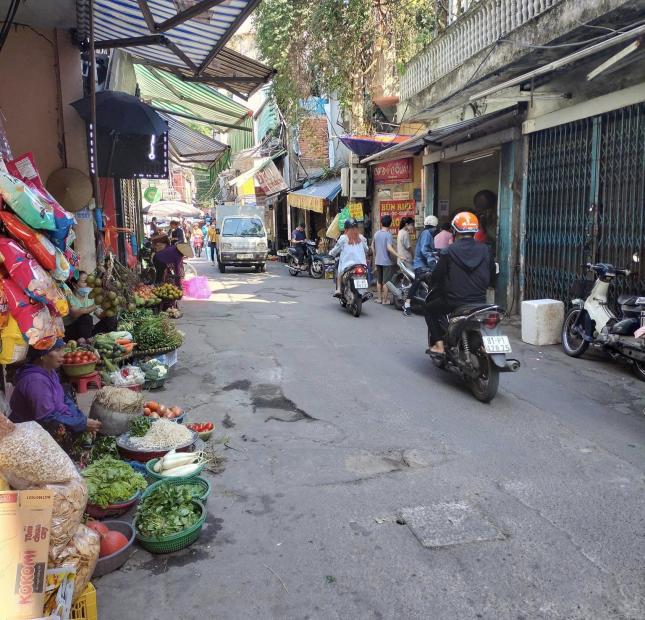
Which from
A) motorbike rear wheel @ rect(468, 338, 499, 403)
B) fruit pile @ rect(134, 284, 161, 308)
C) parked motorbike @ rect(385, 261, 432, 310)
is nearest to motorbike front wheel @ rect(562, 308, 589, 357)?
motorbike rear wheel @ rect(468, 338, 499, 403)

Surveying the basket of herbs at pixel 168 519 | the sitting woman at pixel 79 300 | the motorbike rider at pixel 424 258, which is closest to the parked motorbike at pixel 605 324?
the motorbike rider at pixel 424 258

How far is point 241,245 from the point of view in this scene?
20828 millimetres

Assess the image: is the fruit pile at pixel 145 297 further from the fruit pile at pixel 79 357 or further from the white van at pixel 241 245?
the white van at pixel 241 245

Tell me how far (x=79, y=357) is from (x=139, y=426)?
146cm

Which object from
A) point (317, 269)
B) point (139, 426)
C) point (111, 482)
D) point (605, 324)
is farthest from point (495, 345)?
point (317, 269)

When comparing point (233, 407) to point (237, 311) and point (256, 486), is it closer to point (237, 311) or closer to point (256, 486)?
point (256, 486)

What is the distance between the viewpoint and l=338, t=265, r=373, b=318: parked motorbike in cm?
1052

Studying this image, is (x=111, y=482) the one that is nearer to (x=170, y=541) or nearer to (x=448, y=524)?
(x=170, y=541)

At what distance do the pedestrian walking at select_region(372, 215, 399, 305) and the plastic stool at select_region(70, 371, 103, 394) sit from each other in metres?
7.35

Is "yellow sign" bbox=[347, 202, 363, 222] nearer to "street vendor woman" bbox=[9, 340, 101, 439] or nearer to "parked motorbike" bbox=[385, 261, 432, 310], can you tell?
"parked motorbike" bbox=[385, 261, 432, 310]

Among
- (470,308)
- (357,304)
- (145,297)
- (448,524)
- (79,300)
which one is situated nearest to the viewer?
(448,524)

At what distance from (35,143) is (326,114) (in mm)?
14694

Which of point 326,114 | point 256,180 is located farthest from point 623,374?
point 256,180

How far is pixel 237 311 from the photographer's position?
1163 centimetres
